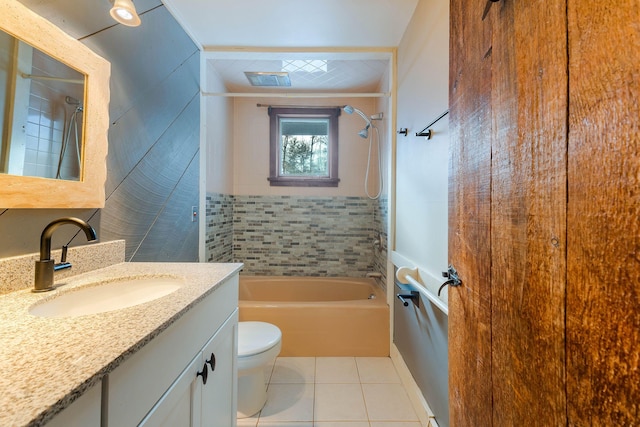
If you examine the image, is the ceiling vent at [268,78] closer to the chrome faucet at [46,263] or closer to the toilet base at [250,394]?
the chrome faucet at [46,263]

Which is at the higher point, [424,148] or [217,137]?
[217,137]

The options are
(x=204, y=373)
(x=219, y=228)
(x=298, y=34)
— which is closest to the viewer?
(x=204, y=373)

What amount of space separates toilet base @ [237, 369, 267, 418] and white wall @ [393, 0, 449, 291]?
1.11 m

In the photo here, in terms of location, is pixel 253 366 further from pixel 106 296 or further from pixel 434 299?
pixel 434 299

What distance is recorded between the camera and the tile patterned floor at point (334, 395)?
144 cm

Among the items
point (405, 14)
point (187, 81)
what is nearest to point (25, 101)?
point (187, 81)

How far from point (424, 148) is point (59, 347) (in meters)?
1.54

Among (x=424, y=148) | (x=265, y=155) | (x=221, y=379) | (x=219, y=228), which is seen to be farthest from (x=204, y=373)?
(x=265, y=155)

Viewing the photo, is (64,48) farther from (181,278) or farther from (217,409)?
(217,409)

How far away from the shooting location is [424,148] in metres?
1.43

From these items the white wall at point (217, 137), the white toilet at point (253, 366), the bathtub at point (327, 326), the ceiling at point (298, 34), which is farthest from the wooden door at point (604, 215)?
the white wall at point (217, 137)

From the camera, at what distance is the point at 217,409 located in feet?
3.20

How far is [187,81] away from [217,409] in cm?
194

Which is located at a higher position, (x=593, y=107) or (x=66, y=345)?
(x=593, y=107)
